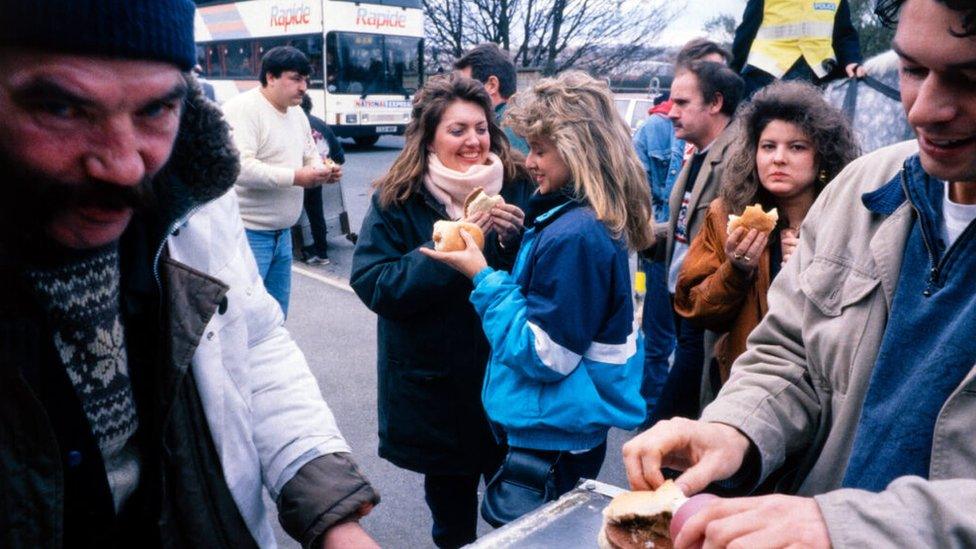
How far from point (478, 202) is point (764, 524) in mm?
2132

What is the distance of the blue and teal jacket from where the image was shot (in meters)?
2.52

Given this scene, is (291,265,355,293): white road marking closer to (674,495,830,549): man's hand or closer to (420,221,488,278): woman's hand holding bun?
(420,221,488,278): woman's hand holding bun

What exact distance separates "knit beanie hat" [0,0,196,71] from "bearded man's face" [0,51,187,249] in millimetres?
20

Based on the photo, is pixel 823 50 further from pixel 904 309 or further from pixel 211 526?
pixel 211 526

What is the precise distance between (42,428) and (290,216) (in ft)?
13.0

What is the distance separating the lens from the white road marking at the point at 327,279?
7633 millimetres

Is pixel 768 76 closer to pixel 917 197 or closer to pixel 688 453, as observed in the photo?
pixel 917 197

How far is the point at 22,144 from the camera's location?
45.1 inches

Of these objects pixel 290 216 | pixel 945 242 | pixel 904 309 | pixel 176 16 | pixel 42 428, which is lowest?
pixel 290 216

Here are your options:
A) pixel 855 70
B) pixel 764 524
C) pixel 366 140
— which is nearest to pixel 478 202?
pixel 764 524

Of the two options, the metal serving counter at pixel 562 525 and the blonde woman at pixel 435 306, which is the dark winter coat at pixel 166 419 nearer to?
the metal serving counter at pixel 562 525

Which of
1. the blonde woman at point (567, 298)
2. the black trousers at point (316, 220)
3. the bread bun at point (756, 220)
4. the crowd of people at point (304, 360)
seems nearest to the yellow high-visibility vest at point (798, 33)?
the bread bun at point (756, 220)

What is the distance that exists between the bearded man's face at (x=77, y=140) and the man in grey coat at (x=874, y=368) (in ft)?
3.49

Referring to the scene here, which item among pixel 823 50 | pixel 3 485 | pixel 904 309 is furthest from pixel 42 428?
pixel 823 50
